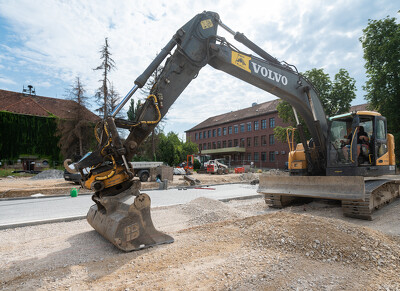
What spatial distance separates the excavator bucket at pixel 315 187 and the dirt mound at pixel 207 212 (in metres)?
1.55

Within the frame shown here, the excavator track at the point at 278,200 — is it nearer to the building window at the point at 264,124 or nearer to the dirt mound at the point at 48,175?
the dirt mound at the point at 48,175

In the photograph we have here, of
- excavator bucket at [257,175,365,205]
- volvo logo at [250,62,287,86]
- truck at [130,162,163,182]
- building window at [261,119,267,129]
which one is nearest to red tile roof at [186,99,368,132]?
building window at [261,119,267,129]

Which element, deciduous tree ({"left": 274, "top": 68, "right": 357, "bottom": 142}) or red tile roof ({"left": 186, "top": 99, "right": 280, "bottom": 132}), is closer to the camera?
deciduous tree ({"left": 274, "top": 68, "right": 357, "bottom": 142})

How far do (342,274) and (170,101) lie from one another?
12.8ft

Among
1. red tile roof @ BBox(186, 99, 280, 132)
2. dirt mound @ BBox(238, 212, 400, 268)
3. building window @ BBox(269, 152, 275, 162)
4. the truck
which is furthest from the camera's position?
red tile roof @ BBox(186, 99, 280, 132)

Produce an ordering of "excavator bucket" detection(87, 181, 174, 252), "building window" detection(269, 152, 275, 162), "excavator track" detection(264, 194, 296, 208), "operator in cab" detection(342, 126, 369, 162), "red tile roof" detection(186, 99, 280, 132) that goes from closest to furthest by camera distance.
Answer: "excavator bucket" detection(87, 181, 174, 252) → "operator in cab" detection(342, 126, 369, 162) → "excavator track" detection(264, 194, 296, 208) → "building window" detection(269, 152, 275, 162) → "red tile roof" detection(186, 99, 280, 132)

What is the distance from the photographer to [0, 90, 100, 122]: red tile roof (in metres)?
31.3

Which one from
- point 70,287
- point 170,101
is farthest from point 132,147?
point 70,287

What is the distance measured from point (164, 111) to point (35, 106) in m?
37.6

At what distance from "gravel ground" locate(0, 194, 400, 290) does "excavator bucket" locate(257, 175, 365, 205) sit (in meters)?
1.18

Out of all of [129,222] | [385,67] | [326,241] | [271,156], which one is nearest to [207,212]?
[129,222]

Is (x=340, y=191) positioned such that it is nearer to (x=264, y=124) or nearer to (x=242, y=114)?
(x=264, y=124)

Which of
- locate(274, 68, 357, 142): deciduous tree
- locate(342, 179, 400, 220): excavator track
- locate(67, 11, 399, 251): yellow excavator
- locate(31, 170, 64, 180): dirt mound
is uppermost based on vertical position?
locate(274, 68, 357, 142): deciduous tree

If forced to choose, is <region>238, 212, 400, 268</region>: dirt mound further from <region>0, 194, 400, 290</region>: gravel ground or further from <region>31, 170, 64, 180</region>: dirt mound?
<region>31, 170, 64, 180</region>: dirt mound
